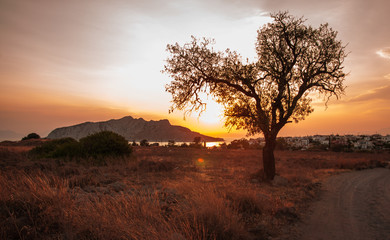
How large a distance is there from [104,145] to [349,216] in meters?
19.8

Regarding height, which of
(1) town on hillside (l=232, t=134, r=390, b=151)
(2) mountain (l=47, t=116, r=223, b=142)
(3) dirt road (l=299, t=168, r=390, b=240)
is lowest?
(3) dirt road (l=299, t=168, r=390, b=240)

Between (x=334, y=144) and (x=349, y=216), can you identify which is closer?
(x=349, y=216)

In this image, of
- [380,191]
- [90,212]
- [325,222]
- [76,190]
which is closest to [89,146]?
[76,190]

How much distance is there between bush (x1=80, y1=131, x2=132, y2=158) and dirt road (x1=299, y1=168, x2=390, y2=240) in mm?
17921

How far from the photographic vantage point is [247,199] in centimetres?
870

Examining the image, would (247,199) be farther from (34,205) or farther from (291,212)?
(34,205)

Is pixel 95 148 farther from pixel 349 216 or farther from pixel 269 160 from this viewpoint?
pixel 349 216

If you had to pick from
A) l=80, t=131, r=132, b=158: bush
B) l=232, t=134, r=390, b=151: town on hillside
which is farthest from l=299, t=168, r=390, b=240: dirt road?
l=232, t=134, r=390, b=151: town on hillside

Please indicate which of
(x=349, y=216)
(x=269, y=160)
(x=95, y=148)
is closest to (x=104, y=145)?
(x=95, y=148)

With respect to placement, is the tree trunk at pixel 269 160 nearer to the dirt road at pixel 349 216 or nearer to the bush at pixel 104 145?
the dirt road at pixel 349 216

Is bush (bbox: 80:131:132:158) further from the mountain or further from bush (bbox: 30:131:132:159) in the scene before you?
the mountain

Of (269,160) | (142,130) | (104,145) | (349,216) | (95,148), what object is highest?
(142,130)

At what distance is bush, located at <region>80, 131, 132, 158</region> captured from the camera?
2143 centimetres

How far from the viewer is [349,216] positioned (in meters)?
8.77
